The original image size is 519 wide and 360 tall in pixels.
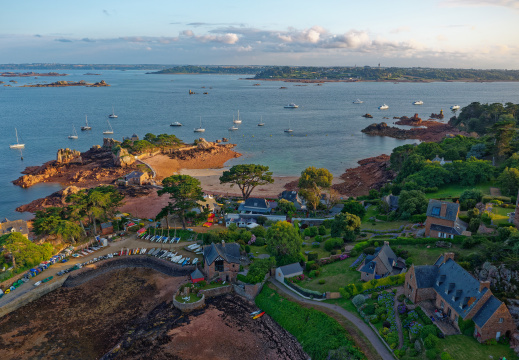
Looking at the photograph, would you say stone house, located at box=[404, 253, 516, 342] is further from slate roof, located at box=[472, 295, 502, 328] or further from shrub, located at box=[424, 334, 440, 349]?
shrub, located at box=[424, 334, 440, 349]

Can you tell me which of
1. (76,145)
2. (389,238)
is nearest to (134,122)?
(76,145)

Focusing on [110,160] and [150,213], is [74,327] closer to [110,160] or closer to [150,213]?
[150,213]

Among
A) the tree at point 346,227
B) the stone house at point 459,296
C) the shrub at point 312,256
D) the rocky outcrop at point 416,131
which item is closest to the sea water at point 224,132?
the rocky outcrop at point 416,131

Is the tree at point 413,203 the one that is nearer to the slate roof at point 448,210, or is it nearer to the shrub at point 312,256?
the slate roof at point 448,210

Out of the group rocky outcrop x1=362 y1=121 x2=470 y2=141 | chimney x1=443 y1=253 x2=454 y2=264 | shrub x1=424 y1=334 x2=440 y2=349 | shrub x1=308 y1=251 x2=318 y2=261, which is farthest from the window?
rocky outcrop x1=362 y1=121 x2=470 y2=141

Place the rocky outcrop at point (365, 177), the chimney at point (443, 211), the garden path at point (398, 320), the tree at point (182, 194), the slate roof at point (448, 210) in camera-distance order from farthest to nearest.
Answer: the rocky outcrop at point (365, 177) < the tree at point (182, 194) < the chimney at point (443, 211) < the slate roof at point (448, 210) < the garden path at point (398, 320)

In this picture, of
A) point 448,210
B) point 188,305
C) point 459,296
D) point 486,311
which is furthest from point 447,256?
point 188,305
